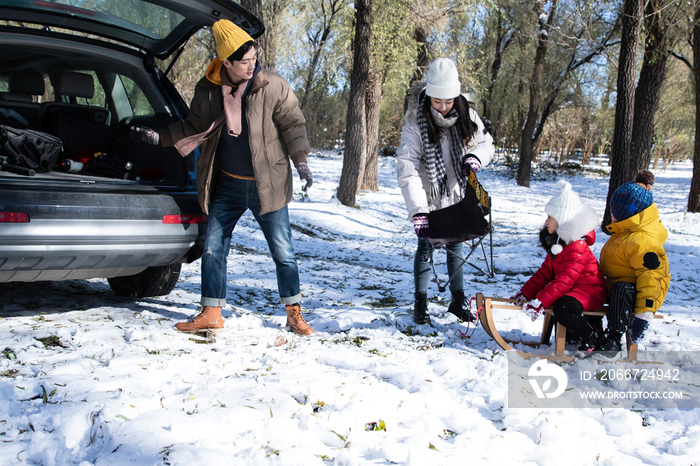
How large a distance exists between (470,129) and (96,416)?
2.85 m

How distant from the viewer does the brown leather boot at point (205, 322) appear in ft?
10.3

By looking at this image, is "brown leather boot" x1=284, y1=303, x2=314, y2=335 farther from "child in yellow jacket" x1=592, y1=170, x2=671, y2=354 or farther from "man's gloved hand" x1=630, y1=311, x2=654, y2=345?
"man's gloved hand" x1=630, y1=311, x2=654, y2=345

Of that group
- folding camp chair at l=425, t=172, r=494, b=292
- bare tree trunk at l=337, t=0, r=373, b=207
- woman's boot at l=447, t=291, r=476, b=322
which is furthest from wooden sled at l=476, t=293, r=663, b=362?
bare tree trunk at l=337, t=0, r=373, b=207

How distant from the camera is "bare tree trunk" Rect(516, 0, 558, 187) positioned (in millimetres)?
16625

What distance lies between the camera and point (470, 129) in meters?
3.42

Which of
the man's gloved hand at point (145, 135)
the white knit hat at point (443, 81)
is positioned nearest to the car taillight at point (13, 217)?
the man's gloved hand at point (145, 135)

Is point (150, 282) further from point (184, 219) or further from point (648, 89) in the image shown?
point (648, 89)

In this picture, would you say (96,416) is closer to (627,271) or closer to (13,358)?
(13,358)

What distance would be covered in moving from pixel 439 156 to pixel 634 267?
1.44m

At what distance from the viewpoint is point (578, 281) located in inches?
119

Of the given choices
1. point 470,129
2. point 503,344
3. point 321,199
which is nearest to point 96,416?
point 503,344

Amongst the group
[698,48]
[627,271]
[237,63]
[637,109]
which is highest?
[698,48]

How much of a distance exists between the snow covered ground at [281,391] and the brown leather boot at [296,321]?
0.30 ft

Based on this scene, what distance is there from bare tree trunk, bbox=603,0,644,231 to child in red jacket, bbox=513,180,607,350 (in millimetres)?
5294
